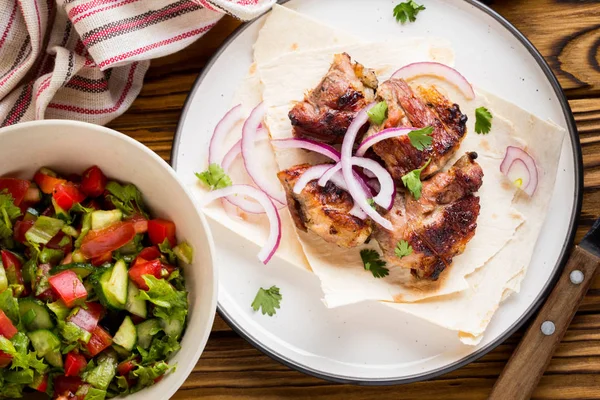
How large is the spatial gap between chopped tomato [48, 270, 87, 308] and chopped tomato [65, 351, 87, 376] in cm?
25

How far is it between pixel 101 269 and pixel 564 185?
8.81 ft

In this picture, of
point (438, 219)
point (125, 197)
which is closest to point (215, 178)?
point (125, 197)

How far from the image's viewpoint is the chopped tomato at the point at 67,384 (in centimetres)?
343

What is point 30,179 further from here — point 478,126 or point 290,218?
→ point 478,126

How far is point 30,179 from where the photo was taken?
3.68 m

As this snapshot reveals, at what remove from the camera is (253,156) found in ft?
14.1

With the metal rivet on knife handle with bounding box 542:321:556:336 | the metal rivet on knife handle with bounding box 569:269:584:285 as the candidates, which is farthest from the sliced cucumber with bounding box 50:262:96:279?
the metal rivet on knife handle with bounding box 569:269:584:285

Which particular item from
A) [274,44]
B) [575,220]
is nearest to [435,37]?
[274,44]

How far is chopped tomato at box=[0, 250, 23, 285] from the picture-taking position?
11.2 ft

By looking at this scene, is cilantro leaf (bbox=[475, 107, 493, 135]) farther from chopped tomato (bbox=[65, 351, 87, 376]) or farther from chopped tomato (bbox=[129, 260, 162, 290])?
chopped tomato (bbox=[65, 351, 87, 376])

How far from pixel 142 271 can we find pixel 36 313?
1.70 ft

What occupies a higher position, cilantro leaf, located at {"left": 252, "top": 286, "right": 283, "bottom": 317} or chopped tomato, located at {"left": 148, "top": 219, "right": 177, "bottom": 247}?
chopped tomato, located at {"left": 148, "top": 219, "right": 177, "bottom": 247}

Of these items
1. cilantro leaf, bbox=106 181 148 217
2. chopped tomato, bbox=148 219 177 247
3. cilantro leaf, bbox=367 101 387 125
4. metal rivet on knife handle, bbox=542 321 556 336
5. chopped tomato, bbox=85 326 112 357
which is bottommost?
metal rivet on knife handle, bbox=542 321 556 336

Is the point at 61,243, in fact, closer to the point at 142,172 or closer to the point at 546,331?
the point at 142,172
